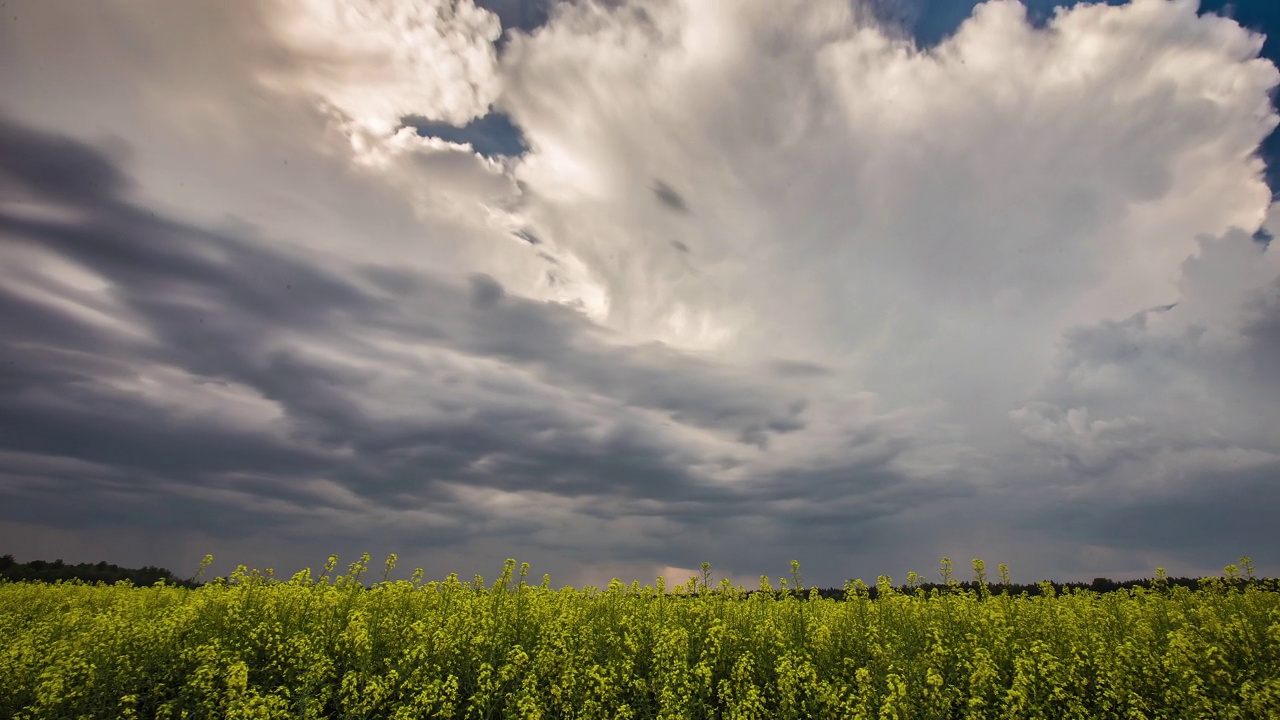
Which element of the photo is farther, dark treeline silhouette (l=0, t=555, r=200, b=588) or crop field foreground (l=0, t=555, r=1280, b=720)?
dark treeline silhouette (l=0, t=555, r=200, b=588)

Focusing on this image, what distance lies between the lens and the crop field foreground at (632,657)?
1195 centimetres

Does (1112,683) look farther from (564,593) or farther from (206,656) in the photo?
(206,656)

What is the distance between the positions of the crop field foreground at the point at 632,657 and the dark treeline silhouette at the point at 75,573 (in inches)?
1277

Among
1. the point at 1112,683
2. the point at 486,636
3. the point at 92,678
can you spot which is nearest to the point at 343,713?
the point at 486,636

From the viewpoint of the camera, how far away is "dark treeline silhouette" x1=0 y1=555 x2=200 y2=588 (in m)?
41.4

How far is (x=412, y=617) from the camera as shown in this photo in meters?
16.0

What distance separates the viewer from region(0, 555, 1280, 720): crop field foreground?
12.0 meters

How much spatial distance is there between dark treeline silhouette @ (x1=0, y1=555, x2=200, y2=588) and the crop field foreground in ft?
106

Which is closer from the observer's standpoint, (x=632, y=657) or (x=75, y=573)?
(x=632, y=657)

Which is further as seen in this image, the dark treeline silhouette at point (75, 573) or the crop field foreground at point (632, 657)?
the dark treeline silhouette at point (75, 573)

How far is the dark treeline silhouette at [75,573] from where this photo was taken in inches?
1629

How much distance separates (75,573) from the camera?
4397 cm

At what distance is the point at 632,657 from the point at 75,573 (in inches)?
1982

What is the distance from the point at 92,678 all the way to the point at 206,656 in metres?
2.20
